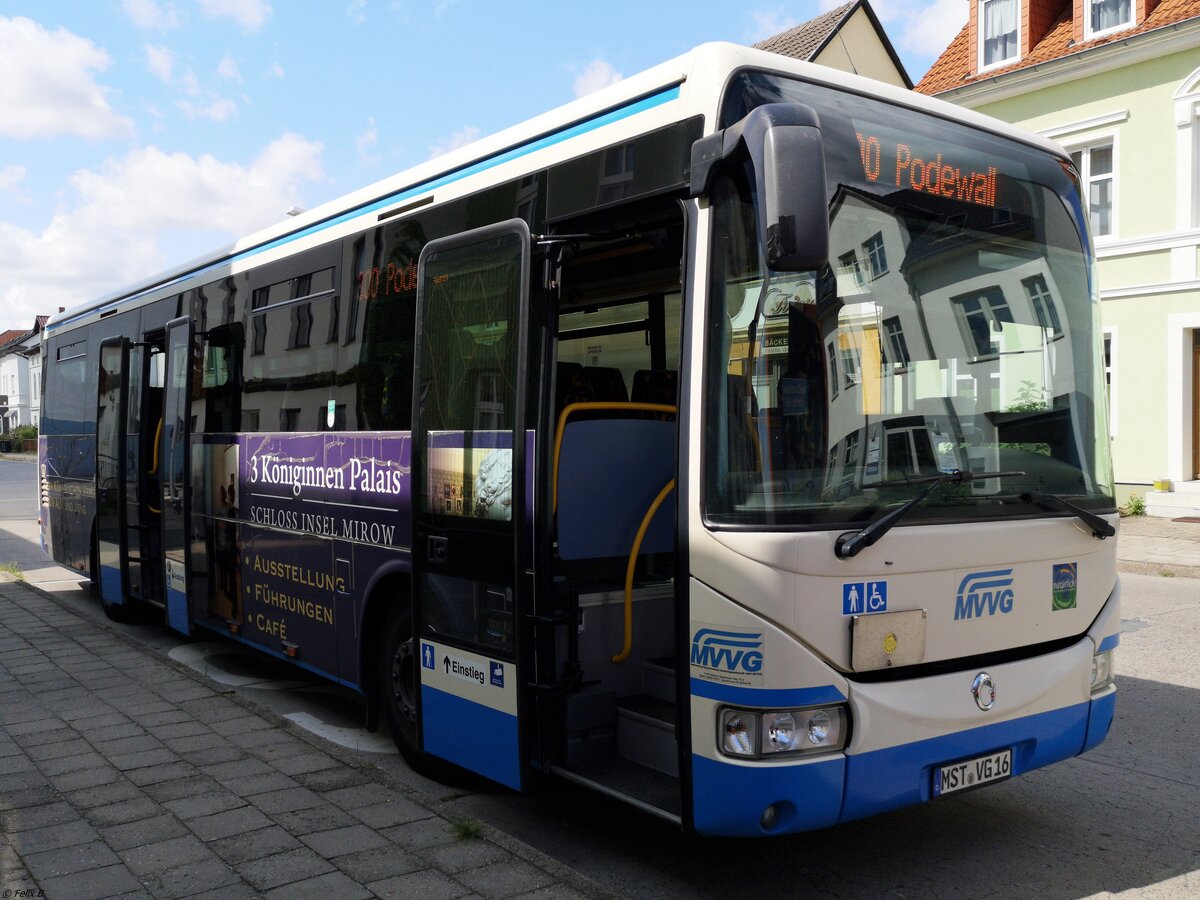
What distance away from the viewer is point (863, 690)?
12.8 feet

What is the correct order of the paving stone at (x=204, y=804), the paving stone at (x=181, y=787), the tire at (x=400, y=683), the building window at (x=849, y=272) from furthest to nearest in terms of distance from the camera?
the tire at (x=400, y=683)
the paving stone at (x=181, y=787)
the paving stone at (x=204, y=804)
the building window at (x=849, y=272)

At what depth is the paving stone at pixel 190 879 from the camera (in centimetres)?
434

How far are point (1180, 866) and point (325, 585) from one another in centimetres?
450

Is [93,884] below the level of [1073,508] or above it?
below

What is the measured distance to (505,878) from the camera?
4406mm

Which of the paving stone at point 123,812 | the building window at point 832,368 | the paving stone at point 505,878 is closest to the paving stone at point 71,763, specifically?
the paving stone at point 123,812

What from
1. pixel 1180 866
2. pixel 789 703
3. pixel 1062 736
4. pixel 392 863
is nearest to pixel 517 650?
pixel 392 863

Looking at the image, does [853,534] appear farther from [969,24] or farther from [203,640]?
[969,24]

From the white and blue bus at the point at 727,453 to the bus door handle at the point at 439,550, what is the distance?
0.9 inches

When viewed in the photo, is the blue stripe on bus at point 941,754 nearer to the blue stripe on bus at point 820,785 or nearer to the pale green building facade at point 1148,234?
the blue stripe on bus at point 820,785

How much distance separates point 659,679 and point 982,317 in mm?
1985

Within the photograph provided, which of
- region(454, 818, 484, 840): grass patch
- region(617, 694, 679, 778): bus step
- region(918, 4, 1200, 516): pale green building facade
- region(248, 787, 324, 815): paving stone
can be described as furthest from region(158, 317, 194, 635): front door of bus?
region(918, 4, 1200, 516): pale green building facade

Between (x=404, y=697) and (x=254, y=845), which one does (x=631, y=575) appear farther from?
(x=254, y=845)

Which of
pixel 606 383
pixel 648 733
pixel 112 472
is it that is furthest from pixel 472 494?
pixel 112 472
